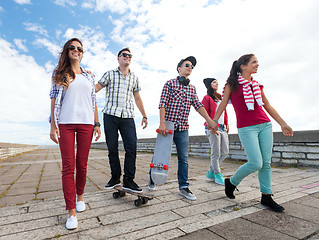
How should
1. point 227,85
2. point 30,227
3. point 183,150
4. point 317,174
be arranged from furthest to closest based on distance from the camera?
→ point 317,174 → point 183,150 → point 227,85 → point 30,227

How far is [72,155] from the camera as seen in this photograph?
2.16 metres

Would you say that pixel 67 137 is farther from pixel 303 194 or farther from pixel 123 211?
pixel 303 194

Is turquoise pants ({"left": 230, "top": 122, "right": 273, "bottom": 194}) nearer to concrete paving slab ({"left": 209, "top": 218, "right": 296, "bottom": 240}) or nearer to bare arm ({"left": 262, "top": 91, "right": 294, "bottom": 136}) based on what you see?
bare arm ({"left": 262, "top": 91, "right": 294, "bottom": 136})

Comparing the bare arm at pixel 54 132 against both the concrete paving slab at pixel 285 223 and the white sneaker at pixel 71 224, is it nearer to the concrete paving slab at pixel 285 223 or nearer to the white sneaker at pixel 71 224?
the white sneaker at pixel 71 224

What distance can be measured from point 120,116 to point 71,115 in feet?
2.41

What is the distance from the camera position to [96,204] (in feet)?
8.44

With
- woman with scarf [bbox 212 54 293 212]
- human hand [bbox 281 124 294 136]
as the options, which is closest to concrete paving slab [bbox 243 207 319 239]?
woman with scarf [bbox 212 54 293 212]

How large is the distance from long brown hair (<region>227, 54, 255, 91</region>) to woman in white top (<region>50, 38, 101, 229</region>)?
6.06 feet

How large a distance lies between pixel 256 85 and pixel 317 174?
321cm

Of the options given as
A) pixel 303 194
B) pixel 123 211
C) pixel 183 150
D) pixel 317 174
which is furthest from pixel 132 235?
pixel 317 174

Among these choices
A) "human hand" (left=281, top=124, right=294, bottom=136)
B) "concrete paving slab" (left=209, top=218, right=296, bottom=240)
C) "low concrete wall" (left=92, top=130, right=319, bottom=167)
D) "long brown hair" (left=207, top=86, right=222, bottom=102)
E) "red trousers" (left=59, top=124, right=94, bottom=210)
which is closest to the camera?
"concrete paving slab" (left=209, top=218, right=296, bottom=240)

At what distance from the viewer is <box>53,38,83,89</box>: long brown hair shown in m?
2.13

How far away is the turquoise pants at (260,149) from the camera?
246cm

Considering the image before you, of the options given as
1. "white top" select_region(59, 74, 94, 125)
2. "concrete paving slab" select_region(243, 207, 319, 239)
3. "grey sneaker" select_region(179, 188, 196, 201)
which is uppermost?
"white top" select_region(59, 74, 94, 125)
